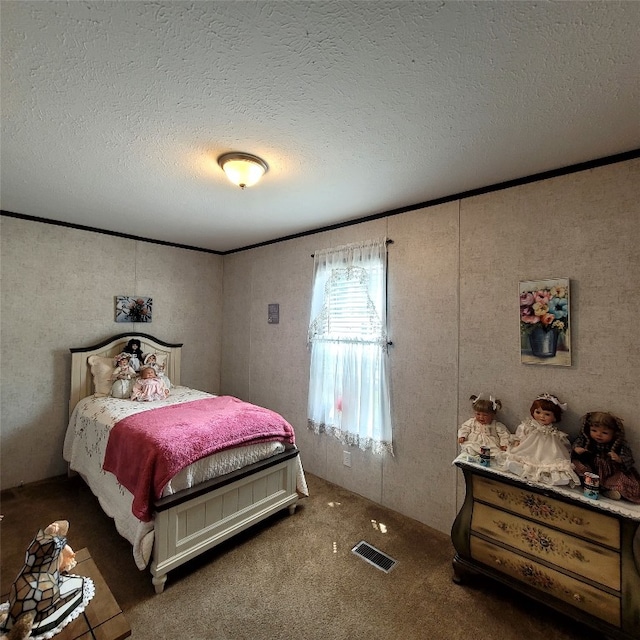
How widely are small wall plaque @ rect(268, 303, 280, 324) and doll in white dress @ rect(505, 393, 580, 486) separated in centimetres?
246

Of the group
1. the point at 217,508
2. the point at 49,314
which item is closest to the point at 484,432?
the point at 217,508

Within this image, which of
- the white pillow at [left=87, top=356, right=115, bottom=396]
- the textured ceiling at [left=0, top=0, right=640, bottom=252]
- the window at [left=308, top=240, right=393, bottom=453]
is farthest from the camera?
the white pillow at [left=87, top=356, right=115, bottom=396]

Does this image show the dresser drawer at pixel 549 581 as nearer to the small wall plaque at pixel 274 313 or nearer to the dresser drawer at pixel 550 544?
the dresser drawer at pixel 550 544

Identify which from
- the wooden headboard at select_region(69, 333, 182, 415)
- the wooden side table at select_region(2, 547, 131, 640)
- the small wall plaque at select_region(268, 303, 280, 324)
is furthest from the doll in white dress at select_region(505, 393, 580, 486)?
the wooden headboard at select_region(69, 333, 182, 415)

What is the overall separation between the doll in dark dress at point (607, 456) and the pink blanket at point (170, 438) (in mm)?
1864

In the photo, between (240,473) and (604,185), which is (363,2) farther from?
(240,473)

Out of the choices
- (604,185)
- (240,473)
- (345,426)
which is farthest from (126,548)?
(604,185)

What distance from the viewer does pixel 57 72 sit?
1.20m

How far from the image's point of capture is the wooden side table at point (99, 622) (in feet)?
3.52

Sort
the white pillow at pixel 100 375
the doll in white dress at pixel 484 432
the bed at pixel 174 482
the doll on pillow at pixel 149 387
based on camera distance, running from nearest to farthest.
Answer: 1. the bed at pixel 174 482
2. the doll in white dress at pixel 484 432
3. the doll on pillow at pixel 149 387
4. the white pillow at pixel 100 375

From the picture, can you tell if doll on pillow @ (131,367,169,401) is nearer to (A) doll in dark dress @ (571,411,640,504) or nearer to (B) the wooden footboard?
(B) the wooden footboard

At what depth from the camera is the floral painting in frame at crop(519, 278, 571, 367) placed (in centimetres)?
185

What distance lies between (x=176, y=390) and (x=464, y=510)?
287cm

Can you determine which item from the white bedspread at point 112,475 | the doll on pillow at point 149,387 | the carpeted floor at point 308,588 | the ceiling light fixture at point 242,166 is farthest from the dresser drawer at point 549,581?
the doll on pillow at point 149,387
